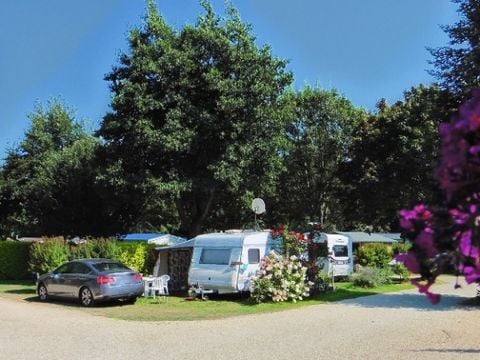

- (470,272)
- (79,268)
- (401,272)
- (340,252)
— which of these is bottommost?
(470,272)

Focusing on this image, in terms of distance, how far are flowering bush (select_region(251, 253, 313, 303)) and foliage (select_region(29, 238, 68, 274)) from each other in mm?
8951

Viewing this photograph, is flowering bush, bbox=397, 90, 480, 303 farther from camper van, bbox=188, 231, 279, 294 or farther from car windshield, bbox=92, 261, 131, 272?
car windshield, bbox=92, 261, 131, 272

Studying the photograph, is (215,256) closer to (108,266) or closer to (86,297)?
(108,266)

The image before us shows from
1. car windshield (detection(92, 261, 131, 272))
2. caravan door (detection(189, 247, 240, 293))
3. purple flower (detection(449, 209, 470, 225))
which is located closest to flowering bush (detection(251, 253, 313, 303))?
caravan door (detection(189, 247, 240, 293))

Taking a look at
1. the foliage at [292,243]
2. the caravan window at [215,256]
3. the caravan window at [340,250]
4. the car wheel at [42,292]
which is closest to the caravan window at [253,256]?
the caravan window at [215,256]

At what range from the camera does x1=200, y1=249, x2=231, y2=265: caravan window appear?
19.7 m

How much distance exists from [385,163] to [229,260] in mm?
15072

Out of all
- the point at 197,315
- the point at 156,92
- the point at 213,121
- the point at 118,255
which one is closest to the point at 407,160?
the point at 213,121

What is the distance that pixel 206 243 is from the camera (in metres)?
20.5

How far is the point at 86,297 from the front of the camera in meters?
18.6

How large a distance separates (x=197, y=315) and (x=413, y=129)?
62.6 ft

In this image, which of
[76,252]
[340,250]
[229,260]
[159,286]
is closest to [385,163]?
[340,250]

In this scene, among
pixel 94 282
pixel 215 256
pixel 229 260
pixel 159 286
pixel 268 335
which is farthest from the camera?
pixel 159 286

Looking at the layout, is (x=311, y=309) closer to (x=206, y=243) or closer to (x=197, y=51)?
(x=206, y=243)
